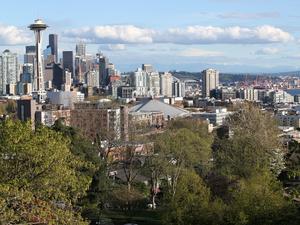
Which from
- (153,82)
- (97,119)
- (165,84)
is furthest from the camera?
(165,84)

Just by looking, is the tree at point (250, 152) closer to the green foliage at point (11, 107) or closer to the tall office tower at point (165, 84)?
the green foliage at point (11, 107)

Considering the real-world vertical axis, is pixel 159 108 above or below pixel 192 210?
below

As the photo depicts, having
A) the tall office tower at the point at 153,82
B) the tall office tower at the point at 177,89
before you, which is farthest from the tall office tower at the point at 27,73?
the tall office tower at the point at 177,89

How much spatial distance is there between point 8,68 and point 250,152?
154 m

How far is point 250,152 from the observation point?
92.0 feet

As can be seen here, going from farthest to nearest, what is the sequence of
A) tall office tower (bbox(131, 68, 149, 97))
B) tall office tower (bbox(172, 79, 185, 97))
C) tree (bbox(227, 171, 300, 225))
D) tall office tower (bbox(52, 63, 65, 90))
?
tall office tower (bbox(172, 79, 185, 97))
tall office tower (bbox(131, 68, 149, 97))
tall office tower (bbox(52, 63, 65, 90))
tree (bbox(227, 171, 300, 225))

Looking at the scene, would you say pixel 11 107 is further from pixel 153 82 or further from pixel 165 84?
pixel 165 84

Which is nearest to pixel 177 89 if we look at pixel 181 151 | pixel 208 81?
pixel 208 81

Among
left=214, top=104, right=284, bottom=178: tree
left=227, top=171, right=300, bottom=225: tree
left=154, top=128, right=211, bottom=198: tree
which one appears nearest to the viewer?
left=227, top=171, right=300, bottom=225: tree

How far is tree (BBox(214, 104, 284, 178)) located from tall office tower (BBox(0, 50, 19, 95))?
139716 millimetres

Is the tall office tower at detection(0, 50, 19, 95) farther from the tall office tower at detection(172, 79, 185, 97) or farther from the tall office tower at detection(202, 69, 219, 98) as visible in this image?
the tall office tower at detection(202, 69, 219, 98)

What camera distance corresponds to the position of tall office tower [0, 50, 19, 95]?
171500mm

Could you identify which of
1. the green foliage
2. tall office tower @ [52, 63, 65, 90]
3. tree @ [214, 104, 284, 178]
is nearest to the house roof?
the green foliage

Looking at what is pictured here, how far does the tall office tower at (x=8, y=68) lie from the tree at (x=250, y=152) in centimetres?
13972
